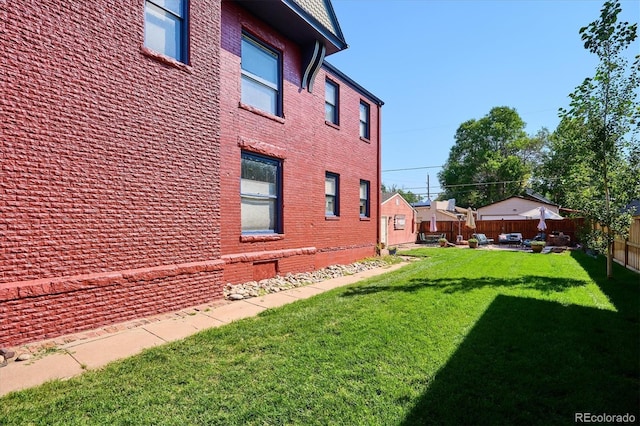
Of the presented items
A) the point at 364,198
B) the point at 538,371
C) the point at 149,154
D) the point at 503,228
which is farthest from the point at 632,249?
the point at 503,228

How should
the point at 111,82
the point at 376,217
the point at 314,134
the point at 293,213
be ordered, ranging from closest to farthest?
the point at 111,82, the point at 293,213, the point at 314,134, the point at 376,217

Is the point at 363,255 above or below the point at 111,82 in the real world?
below

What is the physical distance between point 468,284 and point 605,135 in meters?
4.98

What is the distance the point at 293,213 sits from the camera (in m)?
8.71

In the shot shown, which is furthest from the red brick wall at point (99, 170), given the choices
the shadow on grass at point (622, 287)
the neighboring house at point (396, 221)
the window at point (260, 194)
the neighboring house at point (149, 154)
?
the neighboring house at point (396, 221)

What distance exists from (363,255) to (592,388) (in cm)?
942


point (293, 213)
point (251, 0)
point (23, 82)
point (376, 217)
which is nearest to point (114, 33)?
point (23, 82)

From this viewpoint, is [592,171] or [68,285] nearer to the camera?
[68,285]

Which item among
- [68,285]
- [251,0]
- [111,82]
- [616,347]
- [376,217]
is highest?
[251,0]

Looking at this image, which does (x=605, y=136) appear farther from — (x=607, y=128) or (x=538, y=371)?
(x=538, y=371)

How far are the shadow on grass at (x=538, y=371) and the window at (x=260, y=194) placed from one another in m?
5.18

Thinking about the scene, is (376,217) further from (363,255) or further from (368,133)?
(368,133)

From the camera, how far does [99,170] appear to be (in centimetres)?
458

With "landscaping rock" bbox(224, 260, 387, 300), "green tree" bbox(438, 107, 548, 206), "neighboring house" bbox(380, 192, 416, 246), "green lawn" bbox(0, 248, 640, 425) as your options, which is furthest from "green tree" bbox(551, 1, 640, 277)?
"green tree" bbox(438, 107, 548, 206)
